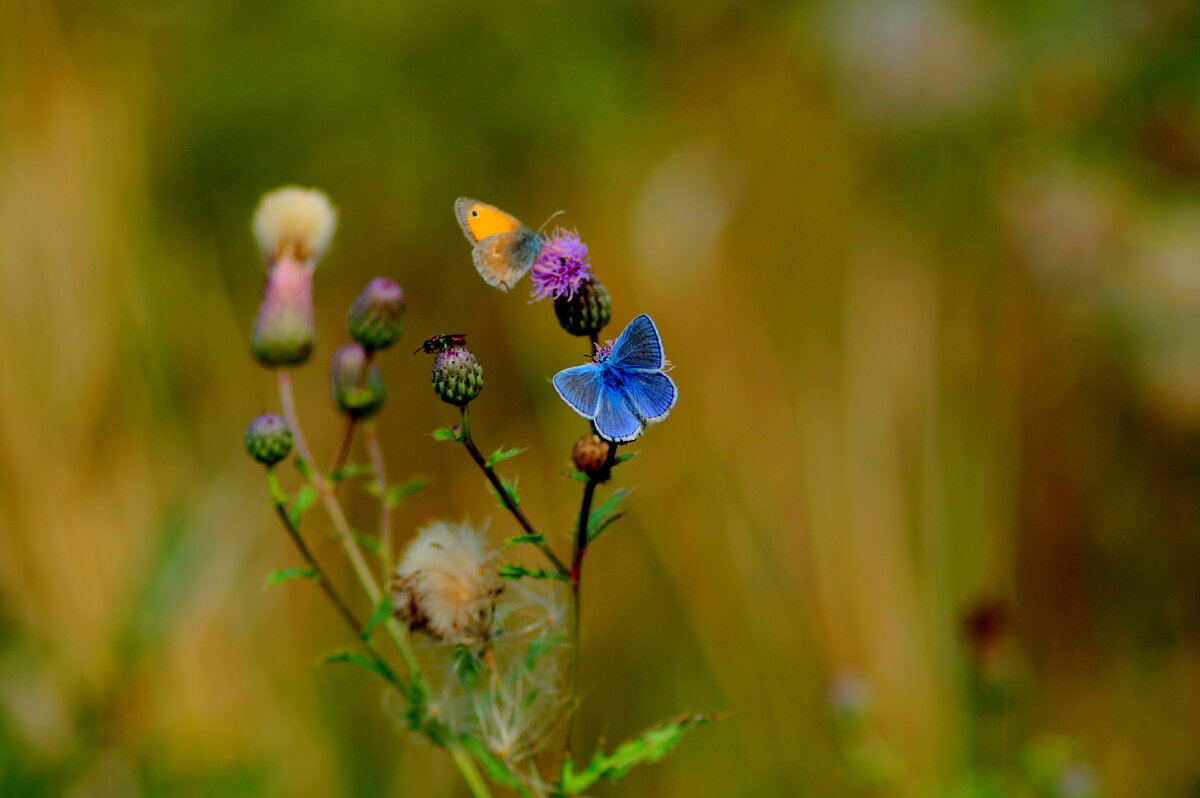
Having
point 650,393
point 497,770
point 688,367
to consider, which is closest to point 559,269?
point 650,393

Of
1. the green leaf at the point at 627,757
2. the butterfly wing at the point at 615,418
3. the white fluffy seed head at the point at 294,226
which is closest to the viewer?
Result: the butterfly wing at the point at 615,418

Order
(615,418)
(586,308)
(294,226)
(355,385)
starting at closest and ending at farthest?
1. (615,418)
2. (586,308)
3. (355,385)
4. (294,226)

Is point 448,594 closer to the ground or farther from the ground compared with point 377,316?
closer to the ground

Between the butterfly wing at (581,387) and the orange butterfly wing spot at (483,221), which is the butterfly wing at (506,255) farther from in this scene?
the butterfly wing at (581,387)

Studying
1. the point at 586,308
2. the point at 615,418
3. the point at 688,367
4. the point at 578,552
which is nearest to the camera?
the point at 615,418

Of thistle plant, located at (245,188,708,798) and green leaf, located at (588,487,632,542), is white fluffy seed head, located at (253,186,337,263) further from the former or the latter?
green leaf, located at (588,487,632,542)

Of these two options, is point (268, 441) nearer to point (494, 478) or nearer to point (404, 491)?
point (404, 491)

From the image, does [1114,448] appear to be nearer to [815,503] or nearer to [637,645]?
[815,503]

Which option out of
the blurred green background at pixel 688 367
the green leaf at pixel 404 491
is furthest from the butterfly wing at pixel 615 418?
the blurred green background at pixel 688 367
